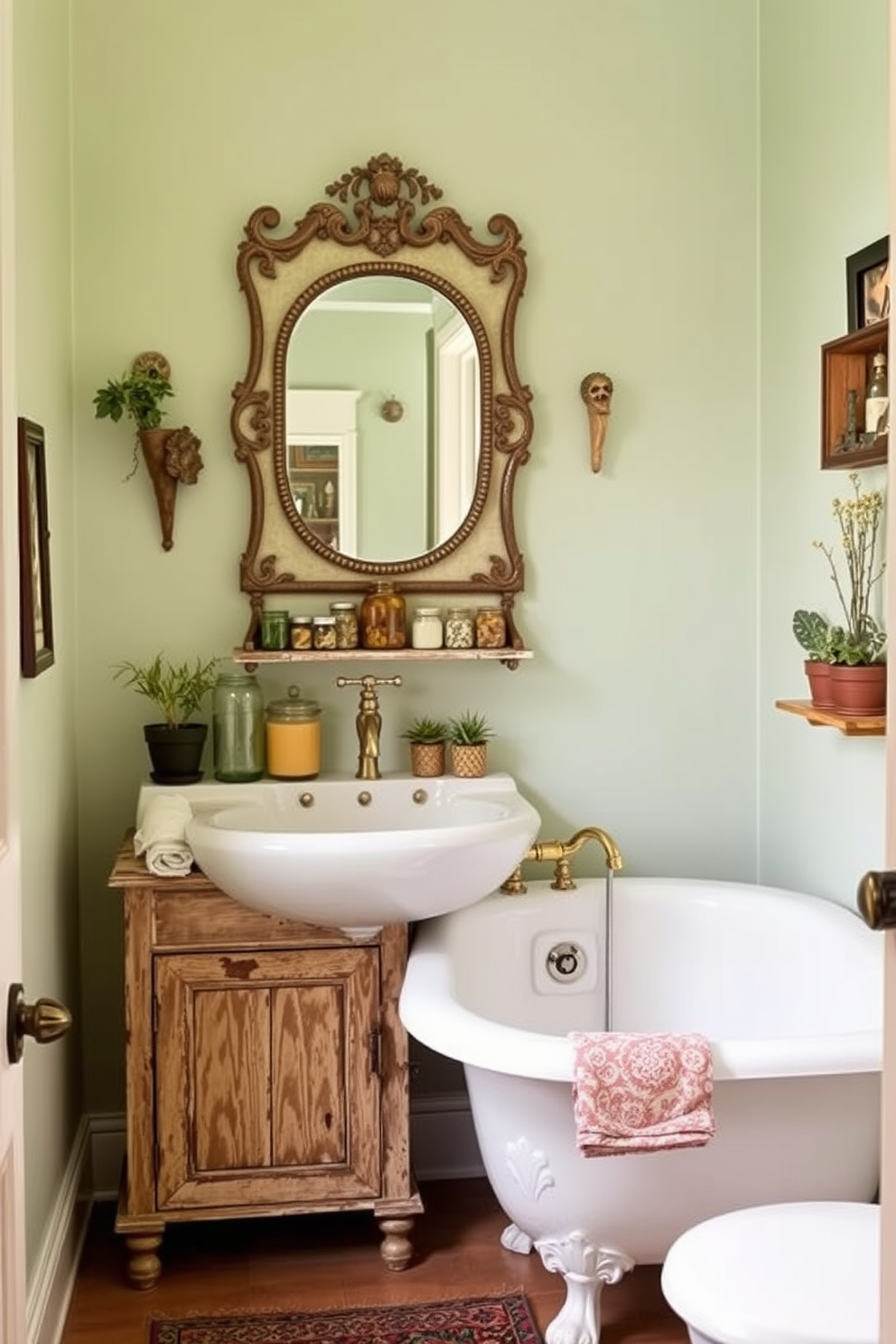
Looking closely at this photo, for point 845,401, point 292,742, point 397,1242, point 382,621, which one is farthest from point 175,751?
point 845,401

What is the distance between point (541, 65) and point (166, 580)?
141 centimetres

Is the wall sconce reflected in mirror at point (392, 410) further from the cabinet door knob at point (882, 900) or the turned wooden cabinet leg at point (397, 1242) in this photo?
the cabinet door knob at point (882, 900)

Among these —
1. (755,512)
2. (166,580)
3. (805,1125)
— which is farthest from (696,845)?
(166,580)

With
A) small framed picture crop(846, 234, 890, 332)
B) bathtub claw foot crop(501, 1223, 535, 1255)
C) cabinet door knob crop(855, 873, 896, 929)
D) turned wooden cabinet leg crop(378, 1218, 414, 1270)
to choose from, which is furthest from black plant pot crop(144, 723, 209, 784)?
cabinet door knob crop(855, 873, 896, 929)

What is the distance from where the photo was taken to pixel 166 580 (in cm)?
312

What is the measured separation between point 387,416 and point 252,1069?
1384mm

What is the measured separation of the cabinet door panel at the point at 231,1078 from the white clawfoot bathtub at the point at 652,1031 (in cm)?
35

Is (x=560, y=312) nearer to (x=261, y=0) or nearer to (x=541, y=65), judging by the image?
(x=541, y=65)

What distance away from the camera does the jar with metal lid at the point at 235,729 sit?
3027mm

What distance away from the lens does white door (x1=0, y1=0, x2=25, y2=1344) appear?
1.26 metres

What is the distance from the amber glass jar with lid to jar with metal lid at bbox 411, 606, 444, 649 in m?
0.04

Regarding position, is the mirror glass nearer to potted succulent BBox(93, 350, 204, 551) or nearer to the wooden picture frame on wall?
potted succulent BBox(93, 350, 204, 551)

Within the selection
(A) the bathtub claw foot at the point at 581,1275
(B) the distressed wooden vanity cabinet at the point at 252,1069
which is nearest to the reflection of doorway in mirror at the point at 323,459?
(B) the distressed wooden vanity cabinet at the point at 252,1069

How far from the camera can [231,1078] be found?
2.74 m
